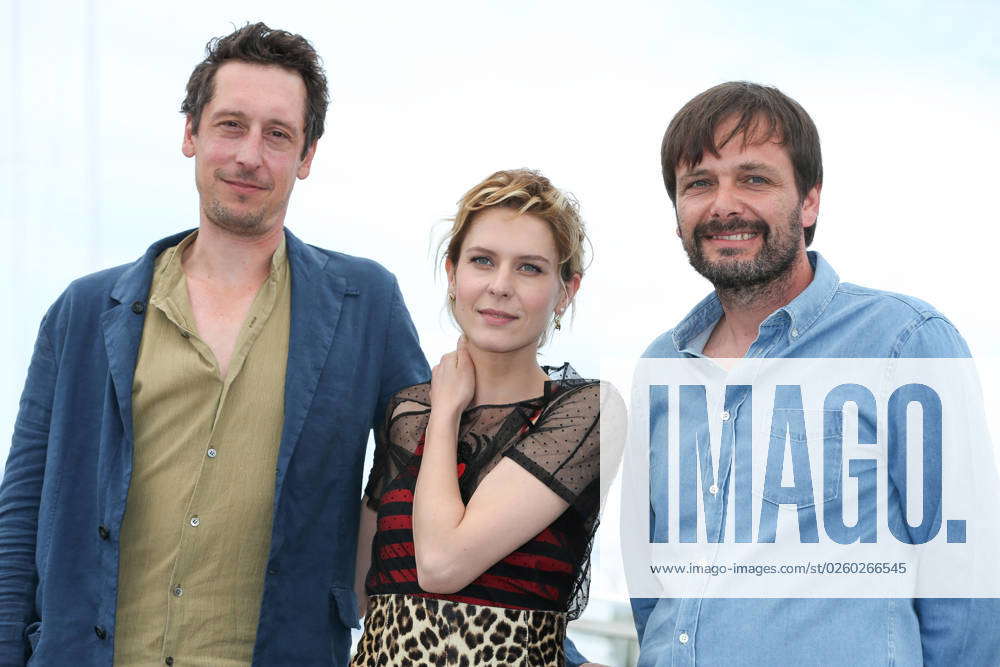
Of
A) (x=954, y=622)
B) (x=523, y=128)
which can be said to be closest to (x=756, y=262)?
(x=954, y=622)

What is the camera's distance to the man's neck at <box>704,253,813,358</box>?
166 cm

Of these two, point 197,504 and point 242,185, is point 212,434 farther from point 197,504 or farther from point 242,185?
point 242,185

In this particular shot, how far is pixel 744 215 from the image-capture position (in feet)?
5.35

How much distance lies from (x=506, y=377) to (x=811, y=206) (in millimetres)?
604

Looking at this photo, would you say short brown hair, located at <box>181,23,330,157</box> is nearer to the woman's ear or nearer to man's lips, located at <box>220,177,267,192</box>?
man's lips, located at <box>220,177,267,192</box>

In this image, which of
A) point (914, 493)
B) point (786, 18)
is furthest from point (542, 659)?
point (786, 18)

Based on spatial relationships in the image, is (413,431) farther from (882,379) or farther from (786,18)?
(786,18)

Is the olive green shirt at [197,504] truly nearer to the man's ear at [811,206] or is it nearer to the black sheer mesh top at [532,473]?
the black sheer mesh top at [532,473]

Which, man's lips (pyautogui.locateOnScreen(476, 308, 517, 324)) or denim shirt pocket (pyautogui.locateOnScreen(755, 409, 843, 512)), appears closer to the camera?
denim shirt pocket (pyautogui.locateOnScreen(755, 409, 843, 512))

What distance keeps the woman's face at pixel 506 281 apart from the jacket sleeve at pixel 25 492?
0.83 metres

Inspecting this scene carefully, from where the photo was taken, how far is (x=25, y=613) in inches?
73.7

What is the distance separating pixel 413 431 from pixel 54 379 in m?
0.71

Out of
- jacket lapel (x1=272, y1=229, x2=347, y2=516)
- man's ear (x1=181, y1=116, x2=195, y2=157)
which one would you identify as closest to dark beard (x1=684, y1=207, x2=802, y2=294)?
jacket lapel (x1=272, y1=229, x2=347, y2=516)

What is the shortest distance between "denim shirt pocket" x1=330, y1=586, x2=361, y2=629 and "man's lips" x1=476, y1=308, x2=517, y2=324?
61 centimetres
